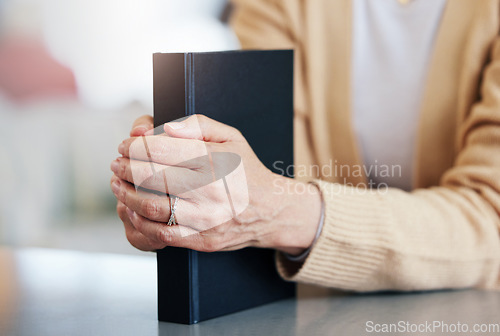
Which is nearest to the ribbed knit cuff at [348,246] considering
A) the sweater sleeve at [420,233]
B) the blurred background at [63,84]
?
the sweater sleeve at [420,233]

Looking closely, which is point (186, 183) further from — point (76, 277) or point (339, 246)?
point (76, 277)

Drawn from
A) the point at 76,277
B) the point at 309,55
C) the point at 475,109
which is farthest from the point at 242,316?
the point at 309,55

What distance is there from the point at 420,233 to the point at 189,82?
0.38 m

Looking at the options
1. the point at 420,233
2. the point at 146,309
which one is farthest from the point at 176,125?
the point at 420,233

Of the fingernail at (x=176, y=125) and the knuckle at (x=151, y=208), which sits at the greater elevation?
the fingernail at (x=176, y=125)

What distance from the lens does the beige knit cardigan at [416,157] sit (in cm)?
73

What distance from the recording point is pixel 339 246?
2.34 ft

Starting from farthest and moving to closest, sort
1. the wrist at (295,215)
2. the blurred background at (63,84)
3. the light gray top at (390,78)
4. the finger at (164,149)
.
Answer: the blurred background at (63,84), the light gray top at (390,78), the wrist at (295,215), the finger at (164,149)

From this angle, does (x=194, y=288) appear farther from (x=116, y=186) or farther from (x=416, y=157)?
(x=416, y=157)

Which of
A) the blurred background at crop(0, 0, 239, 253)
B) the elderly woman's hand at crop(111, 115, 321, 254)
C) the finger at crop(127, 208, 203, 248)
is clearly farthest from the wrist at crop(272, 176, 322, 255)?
the blurred background at crop(0, 0, 239, 253)

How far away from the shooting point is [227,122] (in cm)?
65

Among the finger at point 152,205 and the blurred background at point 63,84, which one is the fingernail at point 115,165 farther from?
the blurred background at point 63,84

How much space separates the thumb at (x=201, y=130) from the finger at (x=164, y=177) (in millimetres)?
36

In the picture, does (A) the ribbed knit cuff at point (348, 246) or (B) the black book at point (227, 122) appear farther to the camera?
(A) the ribbed knit cuff at point (348, 246)
